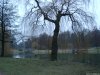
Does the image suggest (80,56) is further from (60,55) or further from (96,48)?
(60,55)

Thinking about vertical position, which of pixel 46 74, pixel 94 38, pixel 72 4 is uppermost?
pixel 72 4

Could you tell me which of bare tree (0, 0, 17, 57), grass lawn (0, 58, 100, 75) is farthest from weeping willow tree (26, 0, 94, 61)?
bare tree (0, 0, 17, 57)

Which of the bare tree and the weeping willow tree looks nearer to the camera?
the weeping willow tree

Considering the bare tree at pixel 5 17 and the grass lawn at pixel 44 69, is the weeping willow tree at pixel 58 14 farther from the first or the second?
the bare tree at pixel 5 17

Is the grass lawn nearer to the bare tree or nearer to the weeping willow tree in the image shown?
the weeping willow tree

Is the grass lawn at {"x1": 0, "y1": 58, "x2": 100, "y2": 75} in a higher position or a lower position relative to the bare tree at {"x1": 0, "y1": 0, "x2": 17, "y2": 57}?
lower

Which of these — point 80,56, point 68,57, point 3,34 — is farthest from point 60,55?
point 3,34

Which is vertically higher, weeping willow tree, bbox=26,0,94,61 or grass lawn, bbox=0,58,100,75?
weeping willow tree, bbox=26,0,94,61

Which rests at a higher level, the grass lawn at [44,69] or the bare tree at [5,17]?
the bare tree at [5,17]

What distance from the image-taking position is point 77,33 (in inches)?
1156

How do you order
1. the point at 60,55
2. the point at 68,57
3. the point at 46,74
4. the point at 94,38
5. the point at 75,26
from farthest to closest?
the point at 60,55 < the point at 68,57 < the point at 94,38 < the point at 75,26 < the point at 46,74

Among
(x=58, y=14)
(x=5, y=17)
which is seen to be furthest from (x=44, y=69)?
(x=5, y=17)

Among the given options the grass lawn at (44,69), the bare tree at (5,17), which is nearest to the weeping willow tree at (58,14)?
the grass lawn at (44,69)

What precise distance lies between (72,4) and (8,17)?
2676cm
